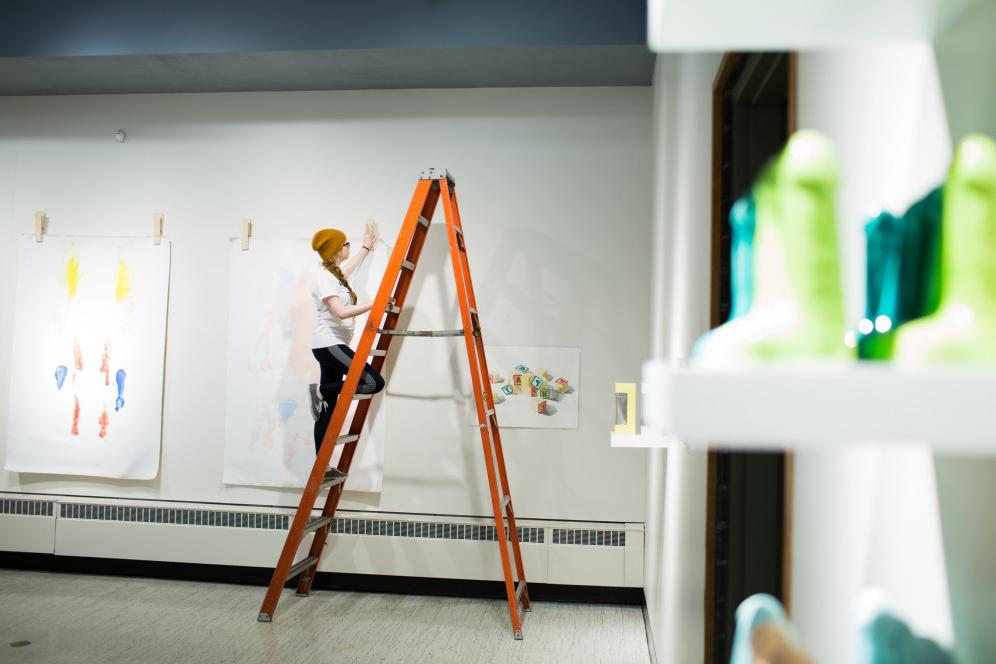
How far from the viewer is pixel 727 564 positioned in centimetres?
198

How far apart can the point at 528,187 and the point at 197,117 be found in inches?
68.0

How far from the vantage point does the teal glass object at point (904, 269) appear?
1.74 feet

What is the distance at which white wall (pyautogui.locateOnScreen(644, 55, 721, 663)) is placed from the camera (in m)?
2.11

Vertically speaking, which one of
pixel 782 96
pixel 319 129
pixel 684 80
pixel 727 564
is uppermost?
pixel 319 129

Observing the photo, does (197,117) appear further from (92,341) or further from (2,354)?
(2,354)

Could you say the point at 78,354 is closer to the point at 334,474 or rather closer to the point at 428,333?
the point at 334,474

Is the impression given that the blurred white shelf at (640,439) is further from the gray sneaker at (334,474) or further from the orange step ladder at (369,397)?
the gray sneaker at (334,474)

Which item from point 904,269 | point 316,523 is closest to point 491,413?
point 316,523

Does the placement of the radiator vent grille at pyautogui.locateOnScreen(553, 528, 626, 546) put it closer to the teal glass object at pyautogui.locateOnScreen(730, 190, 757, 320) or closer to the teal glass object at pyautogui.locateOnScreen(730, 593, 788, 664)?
the teal glass object at pyautogui.locateOnScreen(730, 593, 788, 664)

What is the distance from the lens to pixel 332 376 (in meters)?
3.57

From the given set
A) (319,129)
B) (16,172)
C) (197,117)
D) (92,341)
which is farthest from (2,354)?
(319,129)

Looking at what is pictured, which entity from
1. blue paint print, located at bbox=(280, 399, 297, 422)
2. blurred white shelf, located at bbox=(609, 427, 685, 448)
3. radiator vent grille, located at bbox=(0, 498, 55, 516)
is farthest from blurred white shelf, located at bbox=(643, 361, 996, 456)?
radiator vent grille, located at bbox=(0, 498, 55, 516)

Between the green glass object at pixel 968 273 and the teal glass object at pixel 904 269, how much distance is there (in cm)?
4

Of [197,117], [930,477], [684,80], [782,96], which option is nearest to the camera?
[930,477]
